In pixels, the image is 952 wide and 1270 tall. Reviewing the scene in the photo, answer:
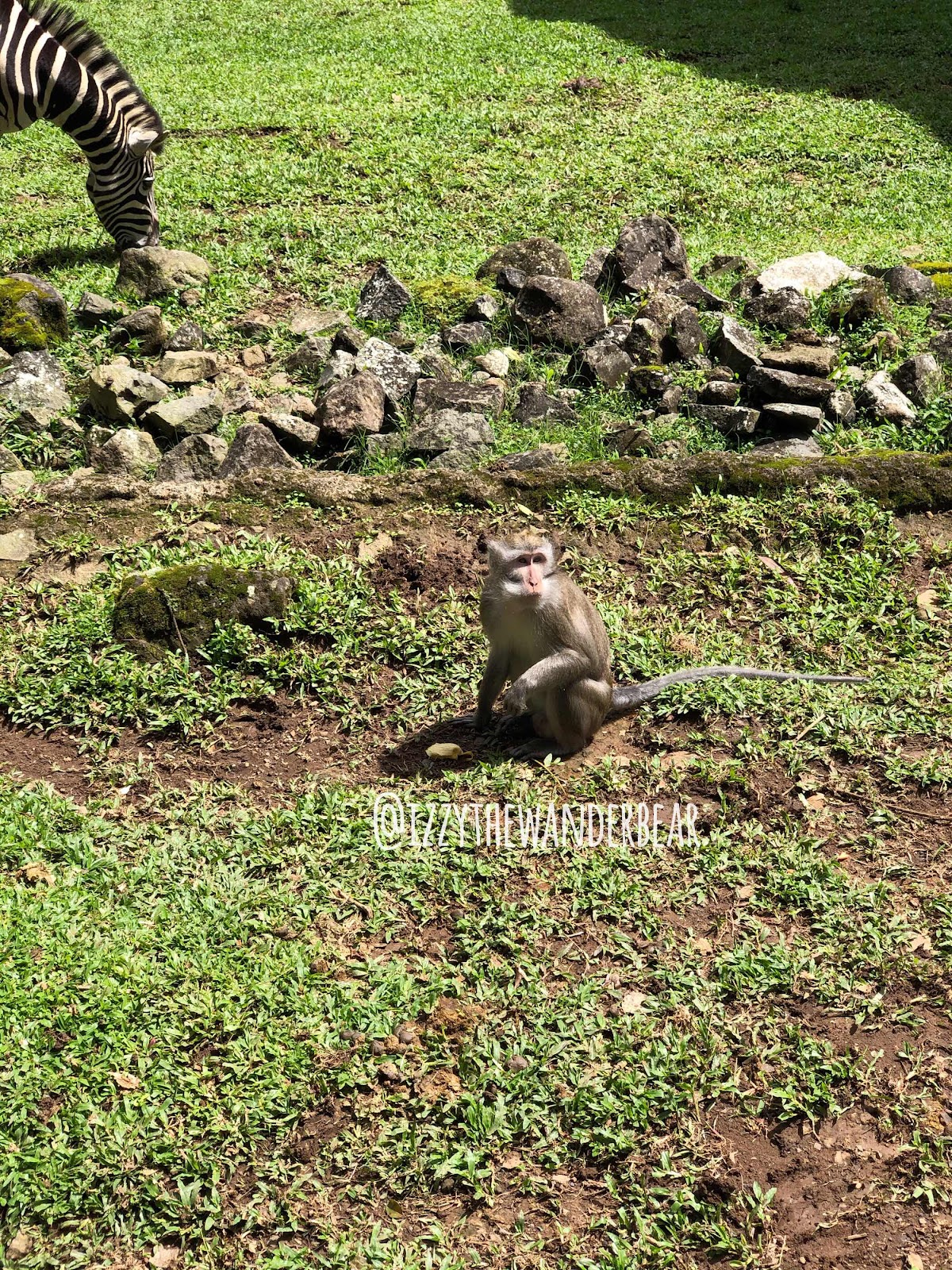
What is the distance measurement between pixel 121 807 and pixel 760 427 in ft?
16.4

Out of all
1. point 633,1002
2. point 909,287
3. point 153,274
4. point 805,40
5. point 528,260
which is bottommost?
point 633,1002

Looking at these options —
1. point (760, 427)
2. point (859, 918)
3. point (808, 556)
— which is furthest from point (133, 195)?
point (859, 918)

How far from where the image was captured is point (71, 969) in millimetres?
4145

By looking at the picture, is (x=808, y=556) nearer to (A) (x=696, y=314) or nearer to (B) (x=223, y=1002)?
(A) (x=696, y=314)

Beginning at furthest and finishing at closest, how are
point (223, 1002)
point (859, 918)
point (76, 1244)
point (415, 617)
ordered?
1. point (415, 617)
2. point (859, 918)
3. point (223, 1002)
4. point (76, 1244)

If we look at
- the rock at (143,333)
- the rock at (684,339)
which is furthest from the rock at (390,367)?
the rock at (684,339)

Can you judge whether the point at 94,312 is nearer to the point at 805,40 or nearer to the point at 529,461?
the point at 529,461

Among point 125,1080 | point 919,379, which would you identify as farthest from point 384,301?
point 125,1080

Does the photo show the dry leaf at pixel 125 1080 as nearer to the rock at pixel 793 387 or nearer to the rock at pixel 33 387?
the rock at pixel 33 387

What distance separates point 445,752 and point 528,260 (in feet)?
19.7

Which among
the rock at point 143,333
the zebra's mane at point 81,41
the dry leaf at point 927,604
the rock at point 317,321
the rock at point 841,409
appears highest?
the zebra's mane at point 81,41

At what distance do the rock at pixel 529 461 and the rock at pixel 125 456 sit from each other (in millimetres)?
2327

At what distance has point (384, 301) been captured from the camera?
9328 millimetres

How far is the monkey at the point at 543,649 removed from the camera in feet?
16.0
